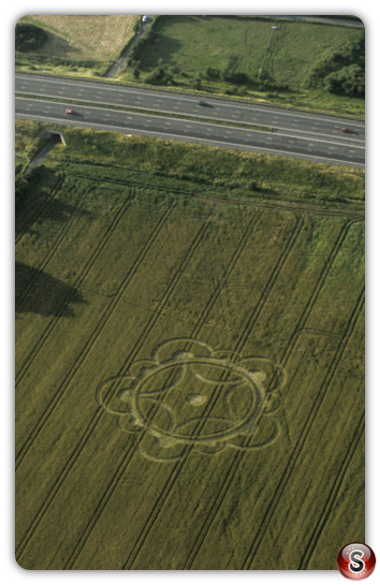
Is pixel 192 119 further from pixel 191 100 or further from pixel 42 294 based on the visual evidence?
pixel 42 294

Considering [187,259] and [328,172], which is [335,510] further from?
[328,172]

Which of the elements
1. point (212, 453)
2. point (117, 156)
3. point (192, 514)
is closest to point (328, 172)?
point (117, 156)

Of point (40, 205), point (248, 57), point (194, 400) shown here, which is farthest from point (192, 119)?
point (194, 400)

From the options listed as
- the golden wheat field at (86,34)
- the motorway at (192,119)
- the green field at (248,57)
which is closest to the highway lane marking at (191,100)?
the motorway at (192,119)

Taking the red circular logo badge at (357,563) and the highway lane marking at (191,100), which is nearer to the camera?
the red circular logo badge at (357,563)

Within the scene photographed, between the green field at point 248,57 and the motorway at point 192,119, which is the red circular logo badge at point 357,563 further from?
the green field at point 248,57

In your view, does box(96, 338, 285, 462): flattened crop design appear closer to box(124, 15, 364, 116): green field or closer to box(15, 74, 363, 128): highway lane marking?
box(15, 74, 363, 128): highway lane marking
